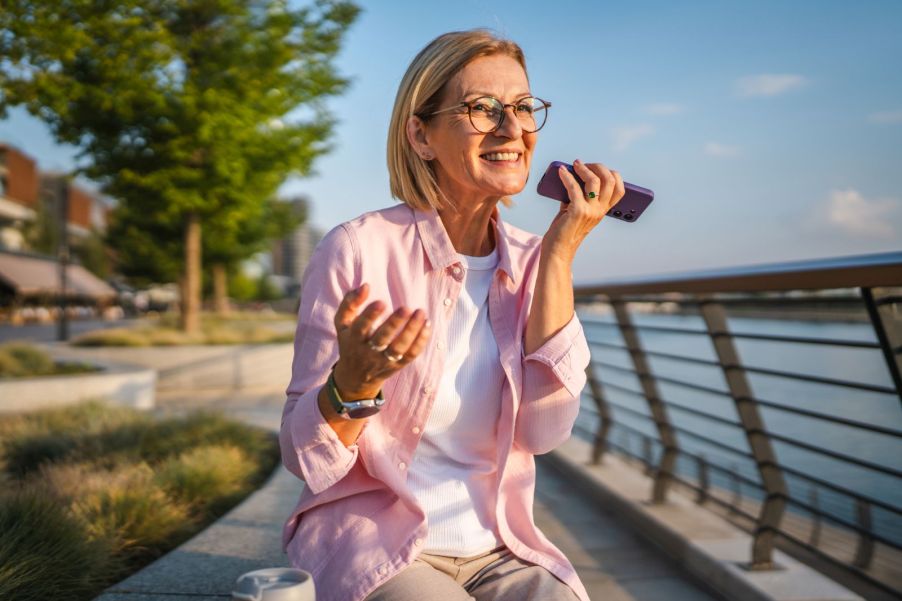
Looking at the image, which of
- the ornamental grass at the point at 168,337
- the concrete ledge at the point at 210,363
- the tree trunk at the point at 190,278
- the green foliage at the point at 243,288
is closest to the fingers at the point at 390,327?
the concrete ledge at the point at 210,363

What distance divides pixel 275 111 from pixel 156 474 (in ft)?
39.5

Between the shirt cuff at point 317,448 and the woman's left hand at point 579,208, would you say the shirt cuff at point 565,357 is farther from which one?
the shirt cuff at point 317,448

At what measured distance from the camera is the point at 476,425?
2.03m

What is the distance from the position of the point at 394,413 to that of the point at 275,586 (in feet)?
2.18

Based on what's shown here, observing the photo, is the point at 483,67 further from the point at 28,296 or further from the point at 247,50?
the point at 28,296

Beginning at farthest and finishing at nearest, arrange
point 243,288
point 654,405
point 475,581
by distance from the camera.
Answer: point 243,288
point 654,405
point 475,581

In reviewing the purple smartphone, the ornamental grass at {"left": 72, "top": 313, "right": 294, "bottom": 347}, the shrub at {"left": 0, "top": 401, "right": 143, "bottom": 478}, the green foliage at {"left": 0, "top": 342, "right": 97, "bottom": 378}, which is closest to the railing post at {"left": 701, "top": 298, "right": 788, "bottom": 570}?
the purple smartphone

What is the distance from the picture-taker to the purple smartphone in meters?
2.01

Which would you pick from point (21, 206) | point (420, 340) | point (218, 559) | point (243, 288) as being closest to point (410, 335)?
point (420, 340)

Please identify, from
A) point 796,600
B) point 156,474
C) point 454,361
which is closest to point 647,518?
point 796,600

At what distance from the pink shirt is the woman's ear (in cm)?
15

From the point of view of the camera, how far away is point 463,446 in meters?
2.03

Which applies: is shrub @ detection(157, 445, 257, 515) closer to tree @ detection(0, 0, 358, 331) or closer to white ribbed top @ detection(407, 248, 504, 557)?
white ribbed top @ detection(407, 248, 504, 557)

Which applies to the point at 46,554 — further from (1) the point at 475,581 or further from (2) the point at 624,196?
(2) the point at 624,196
